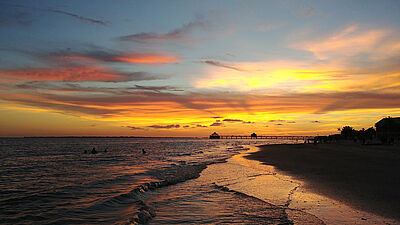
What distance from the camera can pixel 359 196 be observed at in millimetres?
11352

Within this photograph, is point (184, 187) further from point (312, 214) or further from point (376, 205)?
point (376, 205)

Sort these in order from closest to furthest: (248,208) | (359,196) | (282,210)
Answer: (282,210) → (248,208) → (359,196)

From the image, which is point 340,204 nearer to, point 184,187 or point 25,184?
point 184,187

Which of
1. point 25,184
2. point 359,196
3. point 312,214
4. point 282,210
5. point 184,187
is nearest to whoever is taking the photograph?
point 312,214

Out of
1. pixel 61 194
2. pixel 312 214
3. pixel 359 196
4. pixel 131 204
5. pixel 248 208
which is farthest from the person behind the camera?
pixel 61 194

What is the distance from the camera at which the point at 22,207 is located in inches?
465

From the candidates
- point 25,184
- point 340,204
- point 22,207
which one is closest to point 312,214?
point 340,204

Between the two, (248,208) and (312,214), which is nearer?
(312,214)

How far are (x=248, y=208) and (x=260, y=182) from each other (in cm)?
638

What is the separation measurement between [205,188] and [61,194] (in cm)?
788

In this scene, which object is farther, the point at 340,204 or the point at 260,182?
the point at 260,182

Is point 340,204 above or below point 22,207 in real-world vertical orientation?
above

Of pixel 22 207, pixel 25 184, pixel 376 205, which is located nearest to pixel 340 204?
pixel 376 205

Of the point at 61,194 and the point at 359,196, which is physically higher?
the point at 359,196
